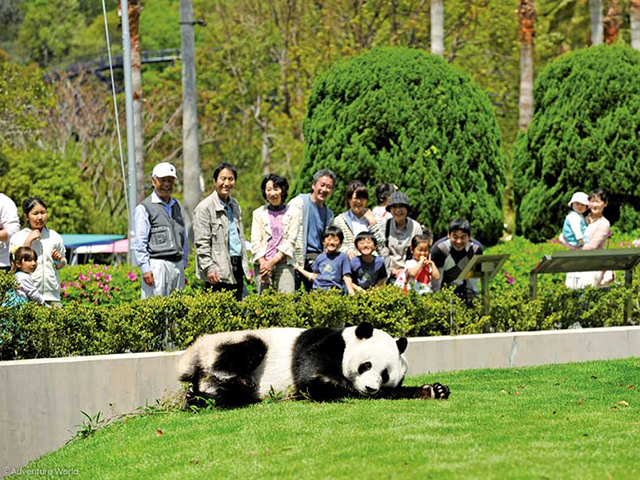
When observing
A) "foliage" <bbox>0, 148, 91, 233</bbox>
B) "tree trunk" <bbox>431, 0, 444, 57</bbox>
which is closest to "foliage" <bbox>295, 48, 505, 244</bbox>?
"tree trunk" <bbox>431, 0, 444, 57</bbox>

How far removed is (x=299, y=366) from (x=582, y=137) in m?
13.0

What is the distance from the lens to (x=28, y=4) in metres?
72.6

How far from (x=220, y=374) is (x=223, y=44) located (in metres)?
33.3

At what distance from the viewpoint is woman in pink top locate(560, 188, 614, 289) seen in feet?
40.5

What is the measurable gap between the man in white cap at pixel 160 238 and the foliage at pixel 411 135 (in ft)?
18.4

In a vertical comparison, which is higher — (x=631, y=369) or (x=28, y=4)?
(x=28, y=4)

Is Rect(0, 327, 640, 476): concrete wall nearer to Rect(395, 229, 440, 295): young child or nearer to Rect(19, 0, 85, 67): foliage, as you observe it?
Rect(395, 229, 440, 295): young child

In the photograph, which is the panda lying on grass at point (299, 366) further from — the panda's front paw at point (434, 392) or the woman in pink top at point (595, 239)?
the woman in pink top at point (595, 239)

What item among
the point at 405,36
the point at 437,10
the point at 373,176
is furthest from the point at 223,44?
the point at 373,176

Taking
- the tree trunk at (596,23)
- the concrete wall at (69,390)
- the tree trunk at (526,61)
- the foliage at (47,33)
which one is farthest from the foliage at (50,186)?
the foliage at (47,33)

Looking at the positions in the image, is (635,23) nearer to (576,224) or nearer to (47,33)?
(576,224)

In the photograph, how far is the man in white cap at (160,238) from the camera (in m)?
9.63

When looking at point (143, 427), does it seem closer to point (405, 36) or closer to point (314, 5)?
point (405, 36)

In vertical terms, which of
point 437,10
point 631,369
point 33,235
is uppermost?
point 437,10
